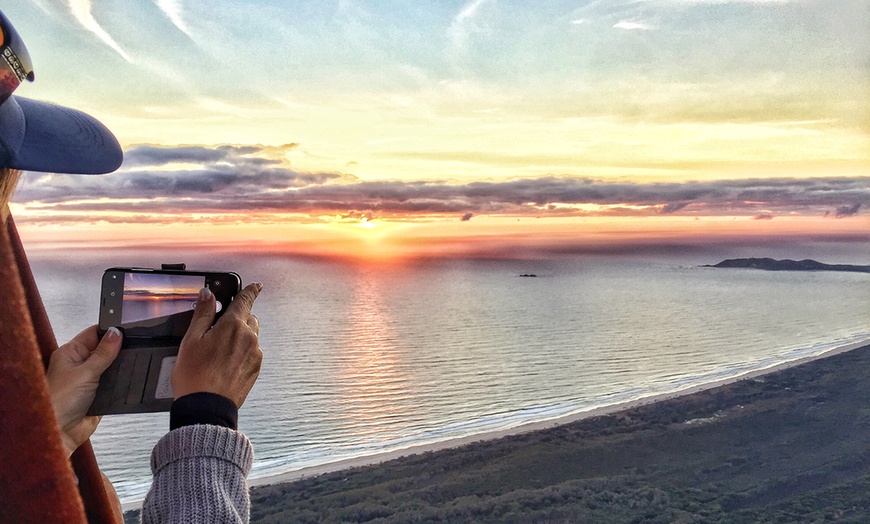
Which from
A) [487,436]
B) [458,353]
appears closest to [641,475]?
[487,436]

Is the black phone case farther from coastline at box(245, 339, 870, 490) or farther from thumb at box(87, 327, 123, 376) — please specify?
coastline at box(245, 339, 870, 490)

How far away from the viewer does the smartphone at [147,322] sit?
71cm

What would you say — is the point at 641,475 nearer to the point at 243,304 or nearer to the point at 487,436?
the point at 487,436

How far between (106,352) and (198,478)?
211 mm

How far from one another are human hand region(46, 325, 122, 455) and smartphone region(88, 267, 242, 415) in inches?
0.5

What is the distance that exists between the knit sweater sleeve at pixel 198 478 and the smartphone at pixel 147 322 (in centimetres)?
12

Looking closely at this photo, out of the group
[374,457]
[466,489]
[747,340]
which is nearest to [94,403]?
[466,489]

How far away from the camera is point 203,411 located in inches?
24.2

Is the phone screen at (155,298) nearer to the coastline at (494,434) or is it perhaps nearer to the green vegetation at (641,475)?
the green vegetation at (641,475)

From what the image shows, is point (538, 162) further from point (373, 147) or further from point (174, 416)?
point (174, 416)

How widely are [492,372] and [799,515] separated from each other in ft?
59.5

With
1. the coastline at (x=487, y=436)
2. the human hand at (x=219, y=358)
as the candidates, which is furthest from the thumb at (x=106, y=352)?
the coastline at (x=487, y=436)

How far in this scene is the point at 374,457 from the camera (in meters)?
13.6

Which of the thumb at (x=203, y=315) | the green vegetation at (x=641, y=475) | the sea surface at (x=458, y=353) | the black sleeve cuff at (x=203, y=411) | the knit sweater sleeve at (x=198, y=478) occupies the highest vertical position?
the thumb at (x=203, y=315)
